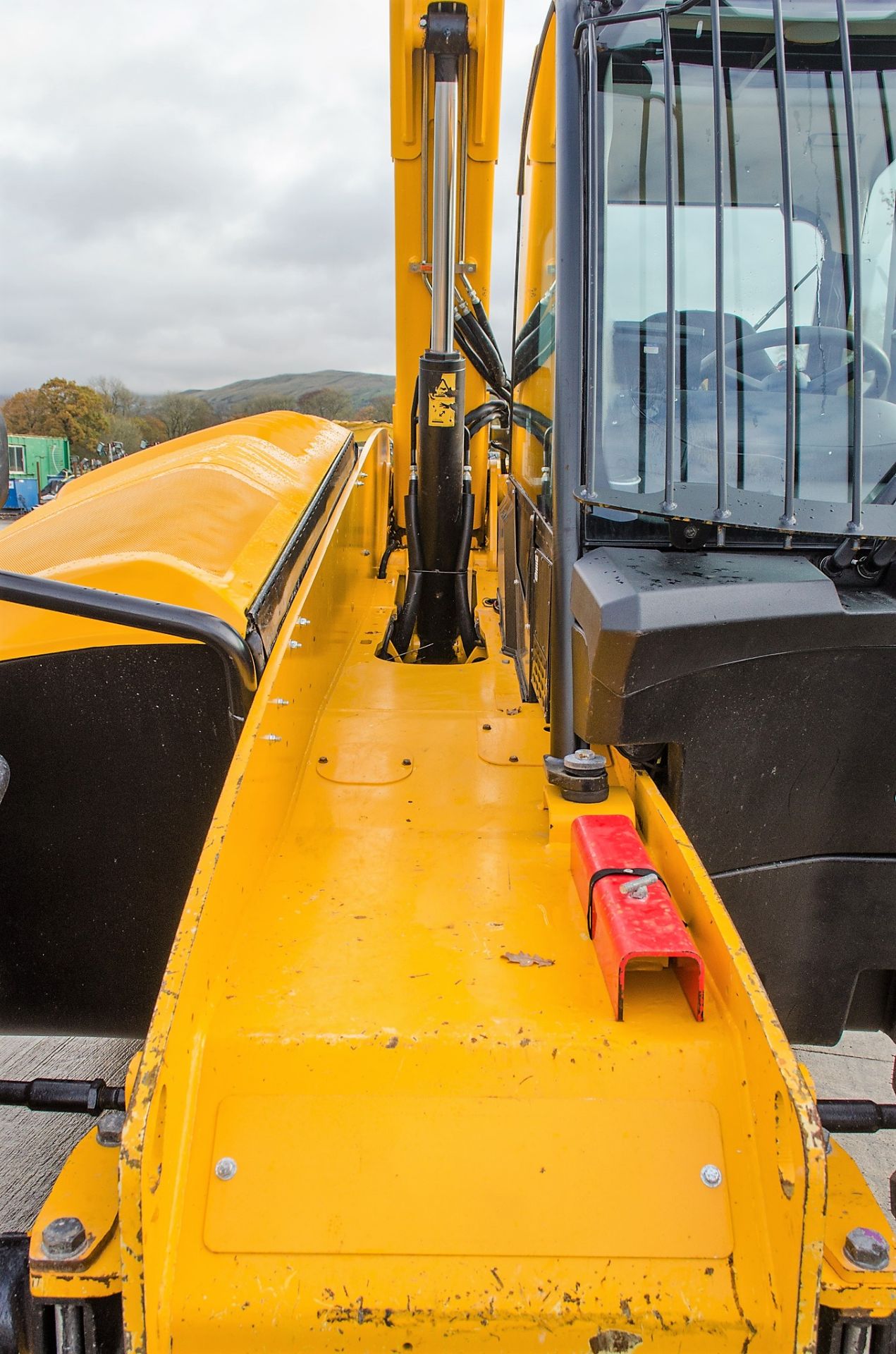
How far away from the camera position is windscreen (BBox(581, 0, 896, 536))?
166 cm

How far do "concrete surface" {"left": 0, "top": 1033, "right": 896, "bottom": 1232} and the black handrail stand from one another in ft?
5.25

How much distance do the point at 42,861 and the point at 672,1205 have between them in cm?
143

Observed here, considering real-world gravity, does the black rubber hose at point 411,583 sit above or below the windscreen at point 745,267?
below

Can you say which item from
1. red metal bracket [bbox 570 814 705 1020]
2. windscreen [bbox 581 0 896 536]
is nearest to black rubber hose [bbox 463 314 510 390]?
windscreen [bbox 581 0 896 536]

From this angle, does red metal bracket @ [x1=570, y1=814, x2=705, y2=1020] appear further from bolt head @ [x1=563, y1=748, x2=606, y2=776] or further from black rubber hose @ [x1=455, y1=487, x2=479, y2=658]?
black rubber hose @ [x1=455, y1=487, x2=479, y2=658]

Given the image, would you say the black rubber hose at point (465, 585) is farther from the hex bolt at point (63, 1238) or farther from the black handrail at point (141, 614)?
the hex bolt at point (63, 1238)

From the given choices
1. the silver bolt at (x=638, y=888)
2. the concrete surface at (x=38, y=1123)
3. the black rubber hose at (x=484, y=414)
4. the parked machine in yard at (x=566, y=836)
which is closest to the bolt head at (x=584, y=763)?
the parked machine in yard at (x=566, y=836)

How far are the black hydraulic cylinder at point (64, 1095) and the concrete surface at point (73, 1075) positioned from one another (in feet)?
3.50

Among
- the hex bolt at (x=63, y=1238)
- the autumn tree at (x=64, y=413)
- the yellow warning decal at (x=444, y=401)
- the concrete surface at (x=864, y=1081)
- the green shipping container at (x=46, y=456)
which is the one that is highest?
the autumn tree at (x=64, y=413)

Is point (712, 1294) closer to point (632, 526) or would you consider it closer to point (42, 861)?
point (632, 526)

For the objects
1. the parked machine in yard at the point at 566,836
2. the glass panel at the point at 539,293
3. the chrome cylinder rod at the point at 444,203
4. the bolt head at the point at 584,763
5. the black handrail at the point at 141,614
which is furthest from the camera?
the chrome cylinder rod at the point at 444,203

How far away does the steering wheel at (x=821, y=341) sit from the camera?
5.55ft

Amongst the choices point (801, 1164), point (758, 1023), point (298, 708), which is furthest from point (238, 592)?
point (801, 1164)

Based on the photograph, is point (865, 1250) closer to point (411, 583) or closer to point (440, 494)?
point (440, 494)
